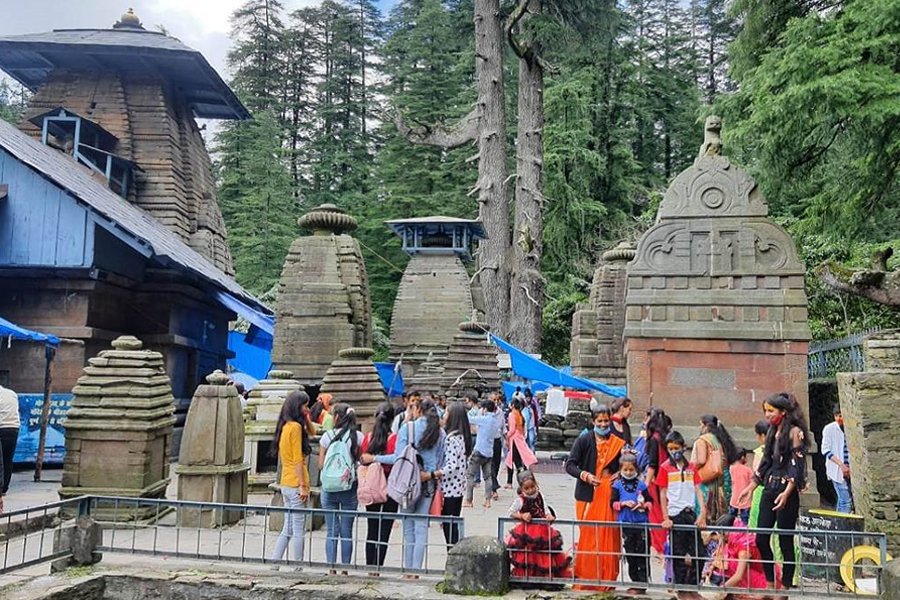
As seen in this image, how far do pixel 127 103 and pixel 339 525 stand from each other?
62.3 ft

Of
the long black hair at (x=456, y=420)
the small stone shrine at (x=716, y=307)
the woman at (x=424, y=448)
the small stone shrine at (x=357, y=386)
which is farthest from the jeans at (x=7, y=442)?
the small stone shrine at (x=716, y=307)

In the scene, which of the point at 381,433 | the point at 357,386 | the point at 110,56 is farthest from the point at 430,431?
the point at 110,56

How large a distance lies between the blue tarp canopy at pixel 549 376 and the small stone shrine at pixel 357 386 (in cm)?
492

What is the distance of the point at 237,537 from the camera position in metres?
7.91

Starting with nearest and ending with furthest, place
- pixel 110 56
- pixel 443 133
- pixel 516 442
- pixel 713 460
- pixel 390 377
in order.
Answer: pixel 713 460, pixel 516 442, pixel 390 377, pixel 110 56, pixel 443 133

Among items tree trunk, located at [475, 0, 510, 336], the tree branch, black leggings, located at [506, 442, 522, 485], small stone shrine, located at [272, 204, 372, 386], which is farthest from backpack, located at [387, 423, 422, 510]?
the tree branch

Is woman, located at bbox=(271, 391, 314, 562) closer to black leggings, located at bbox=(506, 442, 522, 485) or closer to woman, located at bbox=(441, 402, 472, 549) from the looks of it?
woman, located at bbox=(441, 402, 472, 549)

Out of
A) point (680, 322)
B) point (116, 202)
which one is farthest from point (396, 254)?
point (680, 322)

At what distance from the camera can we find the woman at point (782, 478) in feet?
18.5

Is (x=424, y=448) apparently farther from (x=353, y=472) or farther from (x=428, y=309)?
(x=428, y=309)

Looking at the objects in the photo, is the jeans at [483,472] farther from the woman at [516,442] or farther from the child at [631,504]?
the child at [631,504]

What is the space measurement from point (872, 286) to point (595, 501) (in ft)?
20.9

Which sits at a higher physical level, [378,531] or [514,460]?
[514,460]

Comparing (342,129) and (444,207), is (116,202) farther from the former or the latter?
(342,129)
